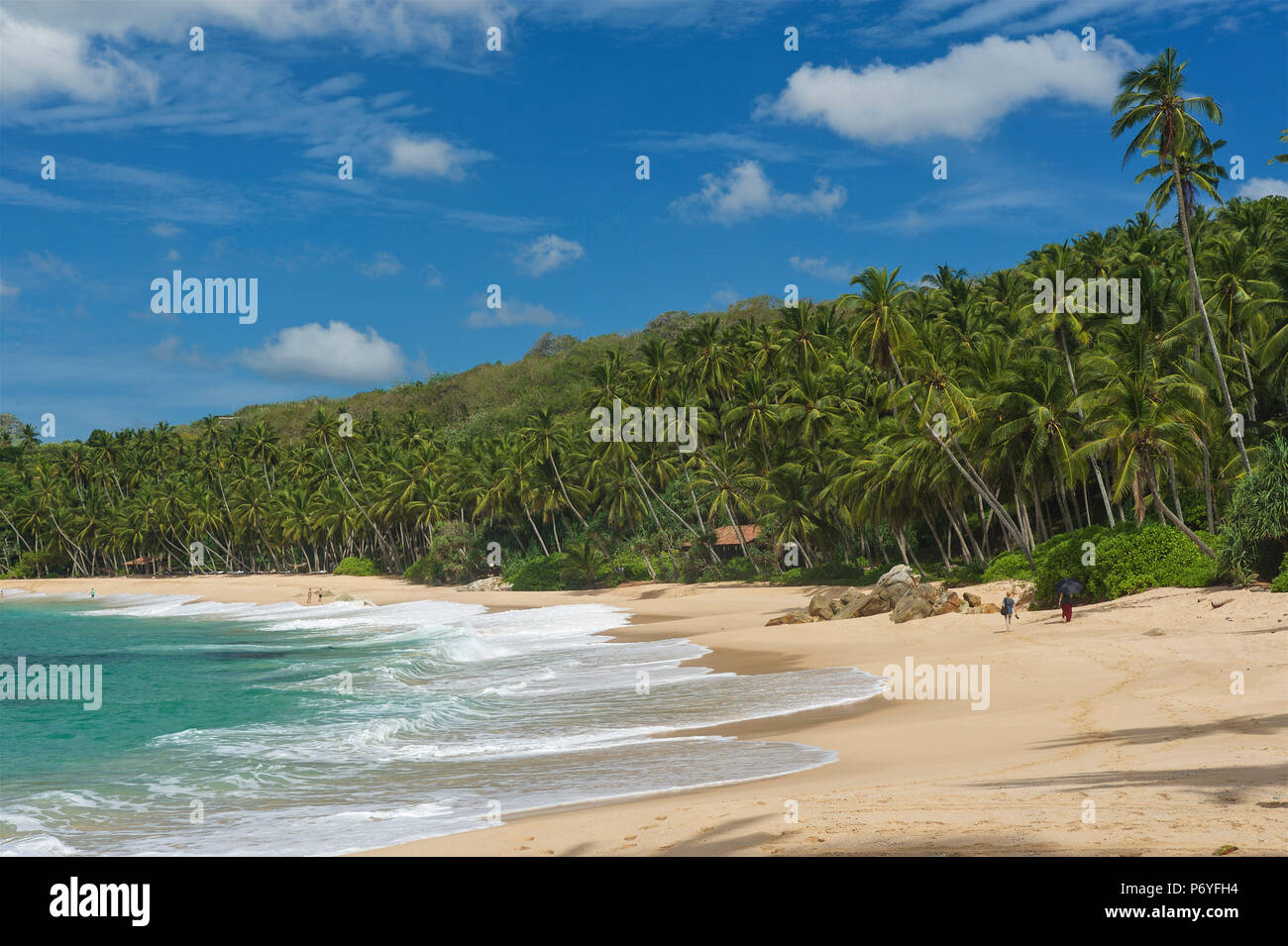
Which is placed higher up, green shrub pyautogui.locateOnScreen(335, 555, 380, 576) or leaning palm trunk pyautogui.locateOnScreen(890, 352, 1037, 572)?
leaning palm trunk pyautogui.locateOnScreen(890, 352, 1037, 572)

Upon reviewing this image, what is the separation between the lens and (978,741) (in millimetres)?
13180

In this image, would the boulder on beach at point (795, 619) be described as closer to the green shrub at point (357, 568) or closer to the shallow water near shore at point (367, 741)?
the shallow water near shore at point (367, 741)

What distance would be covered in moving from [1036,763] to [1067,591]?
1695cm

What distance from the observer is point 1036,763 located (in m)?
11.0

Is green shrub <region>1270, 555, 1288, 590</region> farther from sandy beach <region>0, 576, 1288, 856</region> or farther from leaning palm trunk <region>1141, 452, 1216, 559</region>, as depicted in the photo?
leaning palm trunk <region>1141, 452, 1216, 559</region>

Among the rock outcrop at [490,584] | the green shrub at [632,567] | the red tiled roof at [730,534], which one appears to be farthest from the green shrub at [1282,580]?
the rock outcrop at [490,584]

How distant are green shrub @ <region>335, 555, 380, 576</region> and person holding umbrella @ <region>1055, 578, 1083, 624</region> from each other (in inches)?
2888

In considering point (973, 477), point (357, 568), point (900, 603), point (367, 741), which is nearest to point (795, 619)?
point (900, 603)

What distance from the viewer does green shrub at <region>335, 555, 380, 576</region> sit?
8912 cm

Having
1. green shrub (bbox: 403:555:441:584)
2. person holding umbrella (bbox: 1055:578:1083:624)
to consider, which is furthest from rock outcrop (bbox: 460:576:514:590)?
person holding umbrella (bbox: 1055:578:1083:624)

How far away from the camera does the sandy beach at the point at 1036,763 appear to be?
741 centimetres

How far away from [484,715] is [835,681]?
805cm
